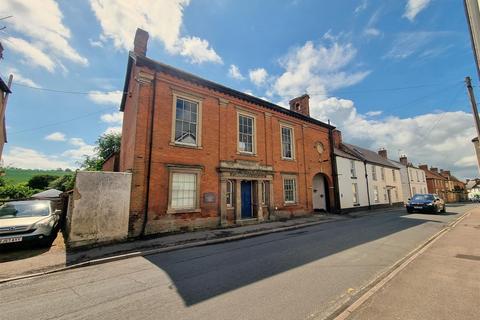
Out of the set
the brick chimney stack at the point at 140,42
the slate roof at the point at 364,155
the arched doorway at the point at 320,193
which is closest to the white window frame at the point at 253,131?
the brick chimney stack at the point at 140,42

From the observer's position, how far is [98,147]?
103 ft

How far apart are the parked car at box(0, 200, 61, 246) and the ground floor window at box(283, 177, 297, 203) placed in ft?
42.1

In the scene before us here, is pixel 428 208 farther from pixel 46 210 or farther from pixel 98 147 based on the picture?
pixel 98 147

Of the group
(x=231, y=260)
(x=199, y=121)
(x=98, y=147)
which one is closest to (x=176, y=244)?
(x=231, y=260)

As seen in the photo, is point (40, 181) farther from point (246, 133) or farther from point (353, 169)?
point (353, 169)

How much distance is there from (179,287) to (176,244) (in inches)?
161

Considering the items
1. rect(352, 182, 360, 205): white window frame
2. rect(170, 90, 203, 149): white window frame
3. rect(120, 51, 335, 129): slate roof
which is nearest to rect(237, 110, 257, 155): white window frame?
rect(120, 51, 335, 129): slate roof

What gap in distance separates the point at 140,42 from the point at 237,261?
39.1 feet

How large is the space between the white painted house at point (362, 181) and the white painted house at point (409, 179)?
6.43 meters

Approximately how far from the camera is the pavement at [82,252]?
6000mm

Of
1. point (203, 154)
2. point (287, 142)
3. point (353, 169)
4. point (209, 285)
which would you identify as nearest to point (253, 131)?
point (287, 142)

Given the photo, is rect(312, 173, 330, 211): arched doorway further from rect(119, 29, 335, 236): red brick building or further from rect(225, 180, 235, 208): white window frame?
rect(225, 180, 235, 208): white window frame

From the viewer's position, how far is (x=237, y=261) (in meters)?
6.24

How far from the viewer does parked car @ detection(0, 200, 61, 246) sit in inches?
277
